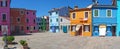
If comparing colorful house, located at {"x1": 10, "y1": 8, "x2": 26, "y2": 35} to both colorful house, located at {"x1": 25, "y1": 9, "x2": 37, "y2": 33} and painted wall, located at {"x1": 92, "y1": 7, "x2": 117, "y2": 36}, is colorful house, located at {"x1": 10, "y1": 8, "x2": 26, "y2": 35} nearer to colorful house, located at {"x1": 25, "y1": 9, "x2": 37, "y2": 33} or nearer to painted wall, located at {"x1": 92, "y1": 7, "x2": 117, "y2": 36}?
colorful house, located at {"x1": 25, "y1": 9, "x2": 37, "y2": 33}

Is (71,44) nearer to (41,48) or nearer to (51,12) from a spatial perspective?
(41,48)

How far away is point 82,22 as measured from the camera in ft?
172

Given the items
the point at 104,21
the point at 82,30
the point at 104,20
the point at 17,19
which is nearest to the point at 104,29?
the point at 104,21

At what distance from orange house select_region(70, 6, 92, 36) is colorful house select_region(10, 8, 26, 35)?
23.8 metres

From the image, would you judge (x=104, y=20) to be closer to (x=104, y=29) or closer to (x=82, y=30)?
(x=104, y=29)

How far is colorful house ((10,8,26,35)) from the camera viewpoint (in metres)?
74.6

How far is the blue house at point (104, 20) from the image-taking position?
5003cm

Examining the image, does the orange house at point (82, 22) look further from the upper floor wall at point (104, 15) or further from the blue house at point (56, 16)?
the blue house at point (56, 16)

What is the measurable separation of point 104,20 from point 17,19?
32642 mm

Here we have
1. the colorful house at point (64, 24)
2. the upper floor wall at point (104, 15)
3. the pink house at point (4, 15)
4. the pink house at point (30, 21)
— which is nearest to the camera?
the upper floor wall at point (104, 15)

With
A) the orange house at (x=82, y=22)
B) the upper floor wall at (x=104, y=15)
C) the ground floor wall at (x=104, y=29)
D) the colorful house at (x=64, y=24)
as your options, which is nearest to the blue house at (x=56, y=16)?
the colorful house at (x=64, y=24)

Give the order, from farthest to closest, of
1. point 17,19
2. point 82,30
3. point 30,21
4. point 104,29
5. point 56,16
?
1. point 30,21
2. point 56,16
3. point 17,19
4. point 82,30
5. point 104,29

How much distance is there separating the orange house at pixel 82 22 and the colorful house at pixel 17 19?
2384cm

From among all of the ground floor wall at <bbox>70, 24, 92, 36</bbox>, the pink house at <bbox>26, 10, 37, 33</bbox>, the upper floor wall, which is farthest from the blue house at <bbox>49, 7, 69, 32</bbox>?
the upper floor wall
